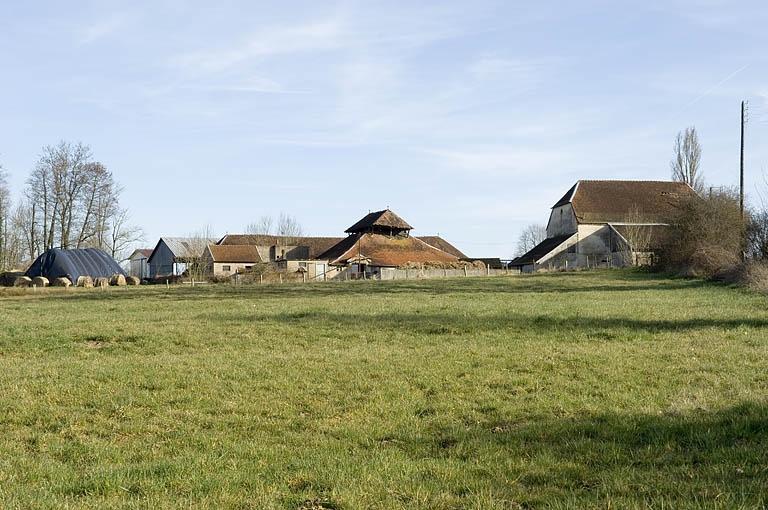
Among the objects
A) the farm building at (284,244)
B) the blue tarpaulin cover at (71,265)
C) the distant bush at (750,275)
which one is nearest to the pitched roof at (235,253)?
the farm building at (284,244)

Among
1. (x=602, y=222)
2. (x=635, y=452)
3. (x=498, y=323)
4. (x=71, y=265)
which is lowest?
(x=635, y=452)

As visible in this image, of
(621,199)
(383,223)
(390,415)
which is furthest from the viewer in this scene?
(383,223)

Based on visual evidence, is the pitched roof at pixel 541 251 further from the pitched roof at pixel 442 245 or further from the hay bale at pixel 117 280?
the hay bale at pixel 117 280

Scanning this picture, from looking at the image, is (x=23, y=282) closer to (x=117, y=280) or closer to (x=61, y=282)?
(x=61, y=282)

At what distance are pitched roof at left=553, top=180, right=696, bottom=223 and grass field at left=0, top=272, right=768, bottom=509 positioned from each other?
55259mm

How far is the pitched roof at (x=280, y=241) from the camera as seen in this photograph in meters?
96.9

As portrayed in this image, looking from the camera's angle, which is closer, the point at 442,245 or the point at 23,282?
the point at 23,282

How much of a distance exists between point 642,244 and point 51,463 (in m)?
63.5

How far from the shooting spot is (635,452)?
6629 millimetres

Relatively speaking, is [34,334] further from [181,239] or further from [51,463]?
[181,239]

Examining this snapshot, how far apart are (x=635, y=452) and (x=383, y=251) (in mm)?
70023

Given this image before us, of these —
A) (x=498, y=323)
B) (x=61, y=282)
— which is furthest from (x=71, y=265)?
(x=498, y=323)

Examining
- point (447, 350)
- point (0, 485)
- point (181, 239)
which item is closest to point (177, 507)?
point (0, 485)

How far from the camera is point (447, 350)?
13750 mm
